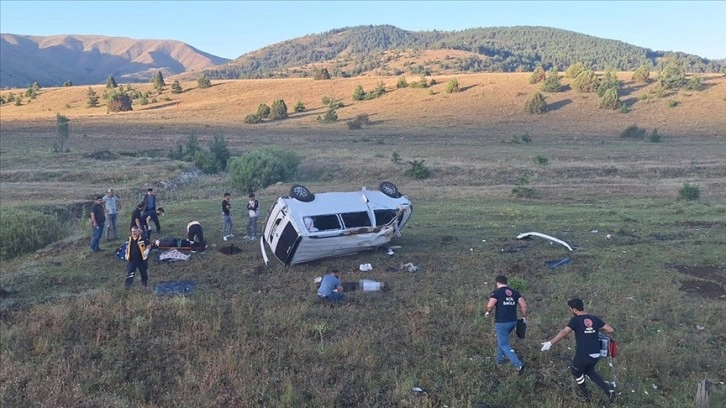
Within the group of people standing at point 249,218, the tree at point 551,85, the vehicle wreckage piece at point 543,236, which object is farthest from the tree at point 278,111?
the vehicle wreckage piece at point 543,236

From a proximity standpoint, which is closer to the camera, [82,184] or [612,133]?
[82,184]

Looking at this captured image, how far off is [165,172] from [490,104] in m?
46.0

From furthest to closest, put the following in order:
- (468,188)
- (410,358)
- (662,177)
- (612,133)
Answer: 1. (612,133)
2. (662,177)
3. (468,188)
4. (410,358)

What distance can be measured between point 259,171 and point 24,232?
14.3 metres

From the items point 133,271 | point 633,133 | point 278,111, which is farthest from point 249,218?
point 278,111

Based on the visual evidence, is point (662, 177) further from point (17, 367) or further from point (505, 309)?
point (17, 367)

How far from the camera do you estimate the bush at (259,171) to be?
3033 centimetres

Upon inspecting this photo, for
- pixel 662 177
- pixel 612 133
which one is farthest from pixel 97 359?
pixel 612 133

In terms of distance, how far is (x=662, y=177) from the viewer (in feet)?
101

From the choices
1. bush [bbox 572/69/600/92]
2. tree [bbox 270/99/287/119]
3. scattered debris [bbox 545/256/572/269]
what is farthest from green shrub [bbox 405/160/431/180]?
bush [bbox 572/69/600/92]

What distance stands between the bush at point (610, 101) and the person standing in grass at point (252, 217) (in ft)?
188

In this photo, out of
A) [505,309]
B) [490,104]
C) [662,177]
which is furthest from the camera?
[490,104]

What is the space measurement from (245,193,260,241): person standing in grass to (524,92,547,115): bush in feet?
175

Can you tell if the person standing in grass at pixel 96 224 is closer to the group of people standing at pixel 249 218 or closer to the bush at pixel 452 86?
the group of people standing at pixel 249 218
